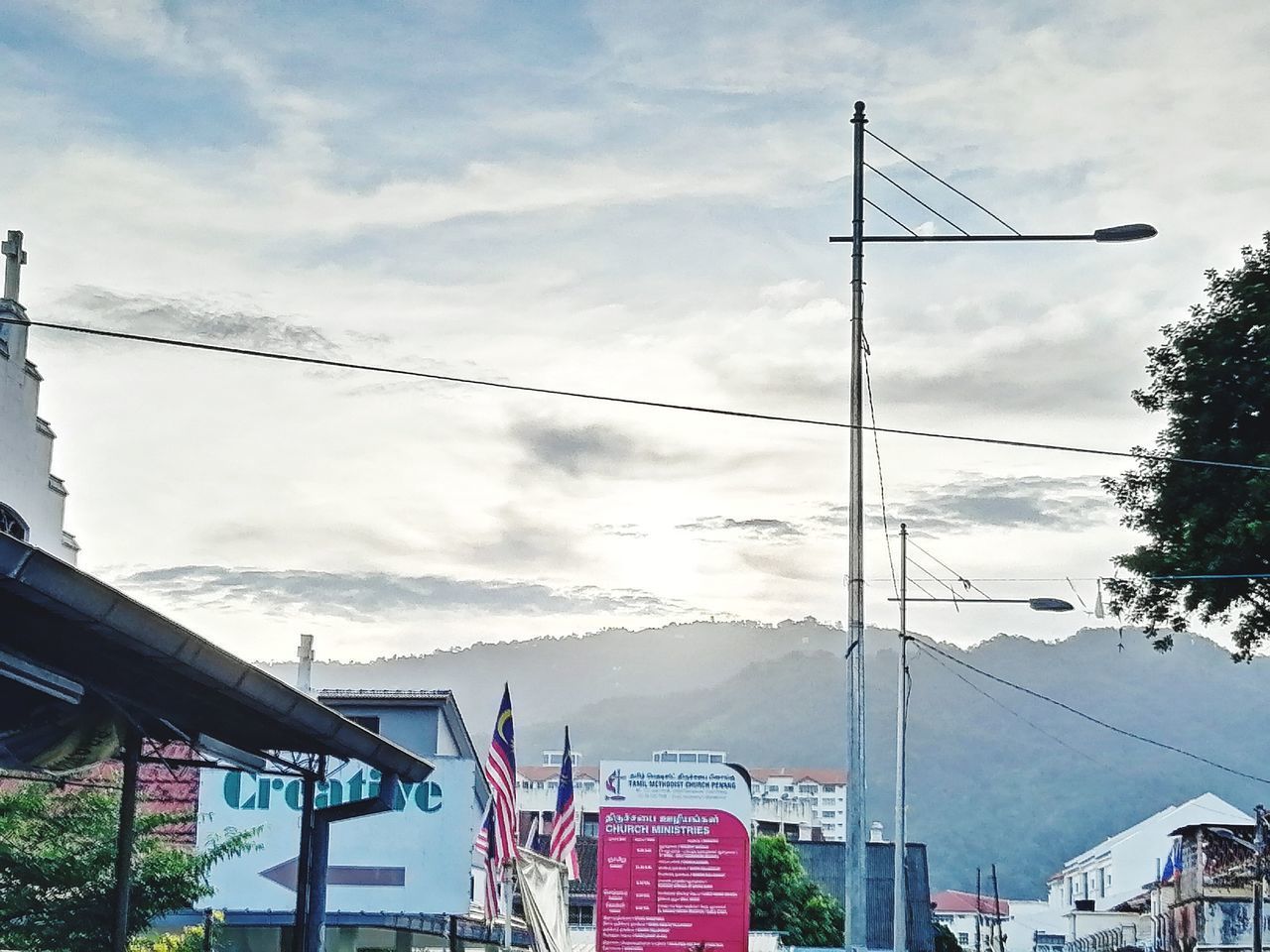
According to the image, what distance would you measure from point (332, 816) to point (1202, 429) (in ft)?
70.4

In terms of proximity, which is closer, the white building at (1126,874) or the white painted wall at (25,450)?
the white painted wall at (25,450)

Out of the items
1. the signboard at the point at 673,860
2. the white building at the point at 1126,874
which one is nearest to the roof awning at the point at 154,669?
the signboard at the point at 673,860

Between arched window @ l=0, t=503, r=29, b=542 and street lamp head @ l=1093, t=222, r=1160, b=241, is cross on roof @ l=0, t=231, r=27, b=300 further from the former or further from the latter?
street lamp head @ l=1093, t=222, r=1160, b=241

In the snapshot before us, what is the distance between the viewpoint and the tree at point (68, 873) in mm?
21422

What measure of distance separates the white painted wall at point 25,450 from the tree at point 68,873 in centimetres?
559

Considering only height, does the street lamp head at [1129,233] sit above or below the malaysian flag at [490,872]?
above

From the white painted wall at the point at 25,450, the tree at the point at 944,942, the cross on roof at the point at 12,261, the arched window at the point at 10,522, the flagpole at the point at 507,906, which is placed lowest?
the tree at the point at 944,942

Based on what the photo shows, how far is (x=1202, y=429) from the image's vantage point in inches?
1321

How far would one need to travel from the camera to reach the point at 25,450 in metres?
28.8

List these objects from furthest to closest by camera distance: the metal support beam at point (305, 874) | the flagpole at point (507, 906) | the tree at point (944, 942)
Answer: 1. the tree at point (944, 942)
2. the flagpole at point (507, 906)
3. the metal support beam at point (305, 874)

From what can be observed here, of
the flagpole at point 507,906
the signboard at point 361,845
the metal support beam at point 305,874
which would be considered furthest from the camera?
the signboard at point 361,845

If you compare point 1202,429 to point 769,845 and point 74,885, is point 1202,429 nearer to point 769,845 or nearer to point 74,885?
point 74,885

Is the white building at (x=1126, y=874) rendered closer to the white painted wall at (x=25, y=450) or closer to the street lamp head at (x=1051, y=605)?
the street lamp head at (x=1051, y=605)

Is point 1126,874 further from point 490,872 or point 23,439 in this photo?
point 490,872
